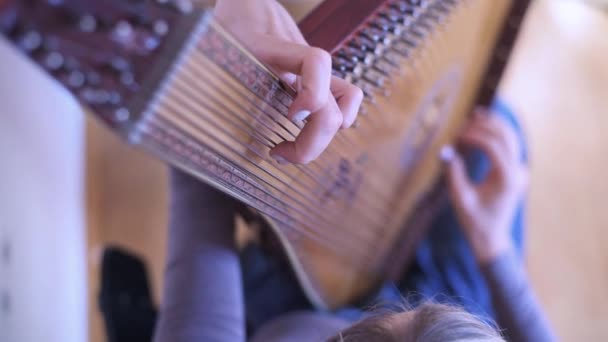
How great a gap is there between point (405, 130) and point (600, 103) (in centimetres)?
104

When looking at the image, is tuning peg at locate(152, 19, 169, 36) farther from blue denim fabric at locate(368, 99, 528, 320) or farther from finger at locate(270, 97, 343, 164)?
blue denim fabric at locate(368, 99, 528, 320)

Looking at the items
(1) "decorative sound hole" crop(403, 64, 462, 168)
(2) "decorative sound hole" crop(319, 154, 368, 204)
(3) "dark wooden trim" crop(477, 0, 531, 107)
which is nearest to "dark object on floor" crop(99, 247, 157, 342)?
(2) "decorative sound hole" crop(319, 154, 368, 204)

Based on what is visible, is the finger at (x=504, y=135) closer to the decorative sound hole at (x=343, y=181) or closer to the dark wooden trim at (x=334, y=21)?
the decorative sound hole at (x=343, y=181)

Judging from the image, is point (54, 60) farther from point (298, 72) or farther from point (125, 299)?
point (125, 299)

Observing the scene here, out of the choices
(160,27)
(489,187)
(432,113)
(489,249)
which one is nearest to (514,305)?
(489,249)

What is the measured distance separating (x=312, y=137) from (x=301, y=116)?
19 mm

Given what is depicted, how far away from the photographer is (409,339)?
1.69ft

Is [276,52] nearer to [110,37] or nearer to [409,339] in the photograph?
[110,37]

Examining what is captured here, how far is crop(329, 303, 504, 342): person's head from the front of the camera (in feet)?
1.61

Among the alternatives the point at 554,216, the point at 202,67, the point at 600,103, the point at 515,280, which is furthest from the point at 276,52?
the point at 600,103

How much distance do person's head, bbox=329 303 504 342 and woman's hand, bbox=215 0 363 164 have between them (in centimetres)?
20

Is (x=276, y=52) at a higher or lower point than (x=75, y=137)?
higher

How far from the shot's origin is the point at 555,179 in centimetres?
146

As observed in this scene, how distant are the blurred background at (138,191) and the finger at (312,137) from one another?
1.78 ft
